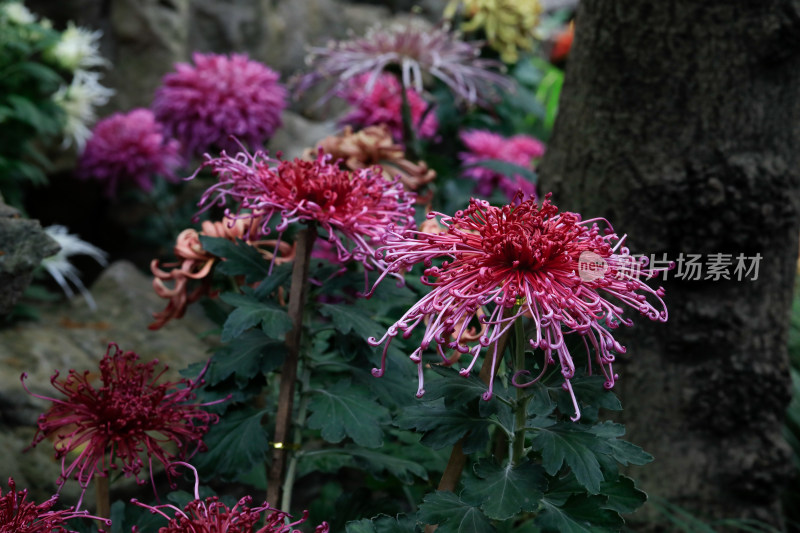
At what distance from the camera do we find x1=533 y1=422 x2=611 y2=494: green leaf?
829 millimetres

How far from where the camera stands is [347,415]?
107 centimetres

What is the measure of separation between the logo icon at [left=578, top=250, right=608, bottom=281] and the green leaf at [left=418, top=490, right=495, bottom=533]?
1.00 ft

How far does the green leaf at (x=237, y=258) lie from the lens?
1.15m

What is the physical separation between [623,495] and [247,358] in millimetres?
564

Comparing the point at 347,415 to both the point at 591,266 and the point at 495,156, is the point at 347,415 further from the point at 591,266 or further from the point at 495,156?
the point at 495,156

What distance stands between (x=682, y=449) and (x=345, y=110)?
8.09 ft

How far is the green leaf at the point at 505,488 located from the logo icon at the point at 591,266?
241mm

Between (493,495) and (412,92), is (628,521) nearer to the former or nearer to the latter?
(493,495)

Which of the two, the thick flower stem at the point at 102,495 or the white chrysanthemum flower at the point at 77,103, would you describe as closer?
the thick flower stem at the point at 102,495

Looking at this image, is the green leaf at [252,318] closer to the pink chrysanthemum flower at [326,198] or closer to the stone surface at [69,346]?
the pink chrysanthemum flower at [326,198]

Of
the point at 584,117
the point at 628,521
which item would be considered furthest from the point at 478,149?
the point at 628,521

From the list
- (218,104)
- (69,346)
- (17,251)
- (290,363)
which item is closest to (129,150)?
(218,104)

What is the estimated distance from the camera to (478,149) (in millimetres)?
2701

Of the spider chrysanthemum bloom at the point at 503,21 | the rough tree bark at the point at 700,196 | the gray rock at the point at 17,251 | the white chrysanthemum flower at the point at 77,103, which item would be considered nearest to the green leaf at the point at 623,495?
the rough tree bark at the point at 700,196
